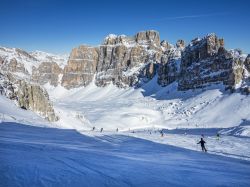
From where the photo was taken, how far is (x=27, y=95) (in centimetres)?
7712

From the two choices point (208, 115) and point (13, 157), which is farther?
point (208, 115)

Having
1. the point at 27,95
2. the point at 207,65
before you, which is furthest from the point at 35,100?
the point at 207,65

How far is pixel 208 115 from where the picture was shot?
11506 cm

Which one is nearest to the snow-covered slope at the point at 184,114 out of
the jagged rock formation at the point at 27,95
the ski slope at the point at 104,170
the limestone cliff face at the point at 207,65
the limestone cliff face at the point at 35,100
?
the limestone cliff face at the point at 207,65

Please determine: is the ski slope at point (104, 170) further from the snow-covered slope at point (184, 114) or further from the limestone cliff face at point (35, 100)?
the snow-covered slope at point (184, 114)

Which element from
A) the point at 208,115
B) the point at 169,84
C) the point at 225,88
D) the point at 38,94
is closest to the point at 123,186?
the point at 38,94

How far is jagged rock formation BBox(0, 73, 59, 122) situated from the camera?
7225cm

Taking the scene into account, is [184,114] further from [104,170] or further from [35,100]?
[104,170]

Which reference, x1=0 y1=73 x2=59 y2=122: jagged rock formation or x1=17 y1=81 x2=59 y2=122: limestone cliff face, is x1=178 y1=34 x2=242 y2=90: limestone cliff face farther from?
x1=0 y1=73 x2=59 y2=122: jagged rock formation

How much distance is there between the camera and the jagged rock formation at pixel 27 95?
237ft

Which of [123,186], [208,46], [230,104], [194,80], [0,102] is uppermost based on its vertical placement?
[208,46]

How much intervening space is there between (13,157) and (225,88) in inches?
4797

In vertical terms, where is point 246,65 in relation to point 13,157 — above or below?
above

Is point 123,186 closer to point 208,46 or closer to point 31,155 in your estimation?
point 31,155
